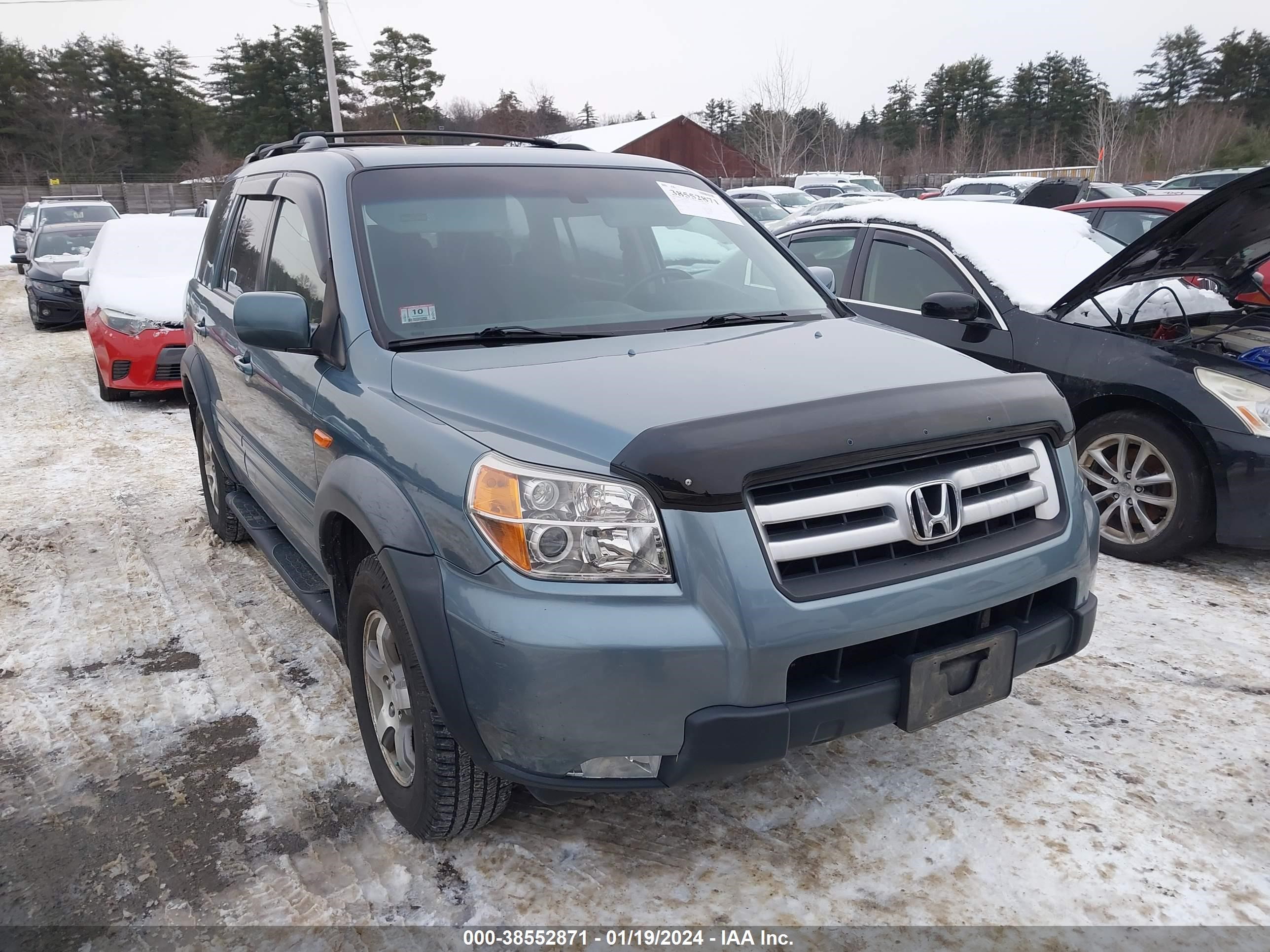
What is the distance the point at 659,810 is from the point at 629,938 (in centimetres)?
50

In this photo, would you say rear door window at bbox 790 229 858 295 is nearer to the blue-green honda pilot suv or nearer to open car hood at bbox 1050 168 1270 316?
open car hood at bbox 1050 168 1270 316

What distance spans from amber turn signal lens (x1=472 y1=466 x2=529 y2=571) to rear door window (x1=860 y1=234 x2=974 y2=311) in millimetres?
3872

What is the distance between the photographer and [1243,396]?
4094mm

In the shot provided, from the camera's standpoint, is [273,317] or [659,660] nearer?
[659,660]

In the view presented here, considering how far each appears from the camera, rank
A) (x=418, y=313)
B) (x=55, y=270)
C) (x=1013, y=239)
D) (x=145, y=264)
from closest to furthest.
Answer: (x=418, y=313) < (x=1013, y=239) < (x=145, y=264) < (x=55, y=270)

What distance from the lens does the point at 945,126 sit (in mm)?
72000

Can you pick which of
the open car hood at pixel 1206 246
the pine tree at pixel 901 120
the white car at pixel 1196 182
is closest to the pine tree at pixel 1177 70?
the pine tree at pixel 901 120

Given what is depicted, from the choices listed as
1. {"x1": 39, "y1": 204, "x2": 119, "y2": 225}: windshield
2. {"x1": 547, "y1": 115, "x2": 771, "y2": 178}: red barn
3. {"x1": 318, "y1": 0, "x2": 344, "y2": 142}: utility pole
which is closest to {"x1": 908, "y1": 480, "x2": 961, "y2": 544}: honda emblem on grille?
{"x1": 39, "y1": 204, "x2": 119, "y2": 225}: windshield

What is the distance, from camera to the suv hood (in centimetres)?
205

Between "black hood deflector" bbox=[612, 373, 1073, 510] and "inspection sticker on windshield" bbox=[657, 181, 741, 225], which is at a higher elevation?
"inspection sticker on windshield" bbox=[657, 181, 741, 225]

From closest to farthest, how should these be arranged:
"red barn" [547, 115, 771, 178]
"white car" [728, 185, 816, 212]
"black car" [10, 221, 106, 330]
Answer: "black car" [10, 221, 106, 330] < "white car" [728, 185, 816, 212] < "red barn" [547, 115, 771, 178]

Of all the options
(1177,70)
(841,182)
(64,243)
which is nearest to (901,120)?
(1177,70)

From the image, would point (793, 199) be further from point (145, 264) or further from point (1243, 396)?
point (1243, 396)

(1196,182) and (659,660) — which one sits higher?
(1196,182)
